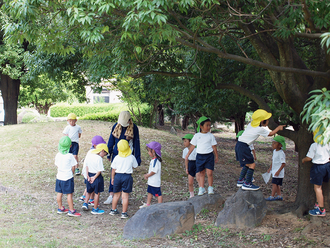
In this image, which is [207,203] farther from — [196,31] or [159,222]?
[196,31]

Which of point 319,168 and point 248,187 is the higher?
point 319,168

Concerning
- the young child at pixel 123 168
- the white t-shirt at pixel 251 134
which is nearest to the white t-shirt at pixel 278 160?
the white t-shirt at pixel 251 134

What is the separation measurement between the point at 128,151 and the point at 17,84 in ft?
43.1

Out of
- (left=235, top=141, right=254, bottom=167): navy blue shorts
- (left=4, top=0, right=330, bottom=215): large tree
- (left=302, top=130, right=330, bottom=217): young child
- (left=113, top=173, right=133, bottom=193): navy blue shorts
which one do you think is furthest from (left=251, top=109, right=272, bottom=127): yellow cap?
(left=113, top=173, right=133, bottom=193): navy blue shorts

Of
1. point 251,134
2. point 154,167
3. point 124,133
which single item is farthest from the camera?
point 124,133

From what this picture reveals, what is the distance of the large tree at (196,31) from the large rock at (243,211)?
0.82 meters

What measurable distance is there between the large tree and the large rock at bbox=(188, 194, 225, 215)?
1.58 metres

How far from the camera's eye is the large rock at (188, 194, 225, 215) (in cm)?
642

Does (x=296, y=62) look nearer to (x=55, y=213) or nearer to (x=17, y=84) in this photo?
(x=55, y=213)

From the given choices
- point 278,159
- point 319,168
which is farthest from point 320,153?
point 278,159

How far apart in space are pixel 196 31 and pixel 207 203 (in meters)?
3.42

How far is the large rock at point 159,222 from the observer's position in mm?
5156

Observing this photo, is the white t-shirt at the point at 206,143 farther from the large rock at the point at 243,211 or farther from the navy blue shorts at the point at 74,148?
the navy blue shorts at the point at 74,148

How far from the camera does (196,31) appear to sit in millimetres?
5430
